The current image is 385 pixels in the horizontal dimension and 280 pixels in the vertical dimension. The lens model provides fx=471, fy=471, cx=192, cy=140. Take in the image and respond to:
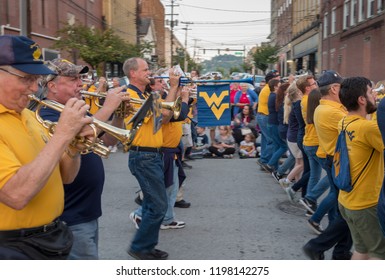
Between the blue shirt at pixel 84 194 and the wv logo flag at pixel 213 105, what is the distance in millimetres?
4888

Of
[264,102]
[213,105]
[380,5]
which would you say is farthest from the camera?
[380,5]

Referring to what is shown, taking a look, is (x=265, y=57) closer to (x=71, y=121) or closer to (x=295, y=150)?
(x=295, y=150)

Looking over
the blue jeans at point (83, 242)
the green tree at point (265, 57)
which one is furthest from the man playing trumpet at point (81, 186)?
the green tree at point (265, 57)

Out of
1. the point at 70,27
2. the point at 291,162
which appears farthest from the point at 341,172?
the point at 70,27

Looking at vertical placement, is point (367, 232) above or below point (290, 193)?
above

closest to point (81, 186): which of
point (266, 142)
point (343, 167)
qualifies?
point (343, 167)

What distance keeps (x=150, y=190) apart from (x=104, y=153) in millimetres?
2002

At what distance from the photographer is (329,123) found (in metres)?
4.46

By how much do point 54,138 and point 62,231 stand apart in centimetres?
60

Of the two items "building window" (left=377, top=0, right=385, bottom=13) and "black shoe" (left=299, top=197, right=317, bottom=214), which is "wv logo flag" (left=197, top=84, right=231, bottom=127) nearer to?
"black shoe" (left=299, top=197, right=317, bottom=214)

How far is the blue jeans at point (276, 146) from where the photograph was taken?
28.1 feet

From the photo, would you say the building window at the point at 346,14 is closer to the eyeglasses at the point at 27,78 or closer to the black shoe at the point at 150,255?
the black shoe at the point at 150,255

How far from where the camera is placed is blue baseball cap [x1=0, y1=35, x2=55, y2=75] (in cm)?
212

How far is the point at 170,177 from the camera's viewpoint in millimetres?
5312
